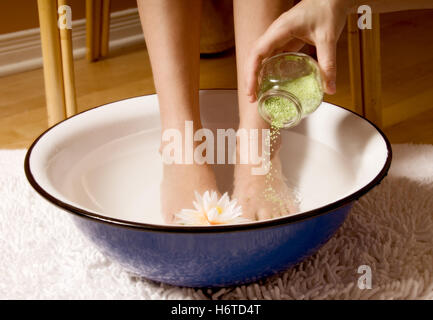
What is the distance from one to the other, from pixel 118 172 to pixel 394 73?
3.02 ft

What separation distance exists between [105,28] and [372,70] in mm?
887

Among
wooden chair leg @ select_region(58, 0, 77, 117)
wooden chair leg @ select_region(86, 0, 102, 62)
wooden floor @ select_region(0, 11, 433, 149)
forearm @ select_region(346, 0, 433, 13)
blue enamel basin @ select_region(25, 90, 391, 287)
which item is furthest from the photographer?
wooden chair leg @ select_region(86, 0, 102, 62)

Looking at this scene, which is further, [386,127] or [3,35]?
[3,35]

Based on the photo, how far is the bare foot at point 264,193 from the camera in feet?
2.28

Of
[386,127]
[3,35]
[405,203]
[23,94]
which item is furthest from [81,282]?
[3,35]

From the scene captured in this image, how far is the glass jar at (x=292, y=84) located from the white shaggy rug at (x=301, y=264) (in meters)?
0.18

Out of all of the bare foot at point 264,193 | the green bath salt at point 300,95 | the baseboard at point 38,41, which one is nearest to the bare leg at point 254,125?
the bare foot at point 264,193

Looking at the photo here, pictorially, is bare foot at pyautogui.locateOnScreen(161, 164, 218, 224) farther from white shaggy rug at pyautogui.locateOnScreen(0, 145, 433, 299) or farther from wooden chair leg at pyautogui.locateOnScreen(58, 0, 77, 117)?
wooden chair leg at pyautogui.locateOnScreen(58, 0, 77, 117)

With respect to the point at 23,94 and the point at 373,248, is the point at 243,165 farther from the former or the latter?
the point at 23,94

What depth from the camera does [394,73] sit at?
4.72 feet

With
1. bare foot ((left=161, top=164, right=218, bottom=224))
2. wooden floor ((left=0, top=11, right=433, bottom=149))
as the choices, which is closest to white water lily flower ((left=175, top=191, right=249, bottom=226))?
bare foot ((left=161, top=164, right=218, bottom=224))

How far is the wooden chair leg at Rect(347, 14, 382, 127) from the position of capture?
2.90 ft

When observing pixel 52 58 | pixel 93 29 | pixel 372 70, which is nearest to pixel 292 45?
pixel 372 70

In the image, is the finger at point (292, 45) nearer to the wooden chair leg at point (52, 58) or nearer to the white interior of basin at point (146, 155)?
the white interior of basin at point (146, 155)
